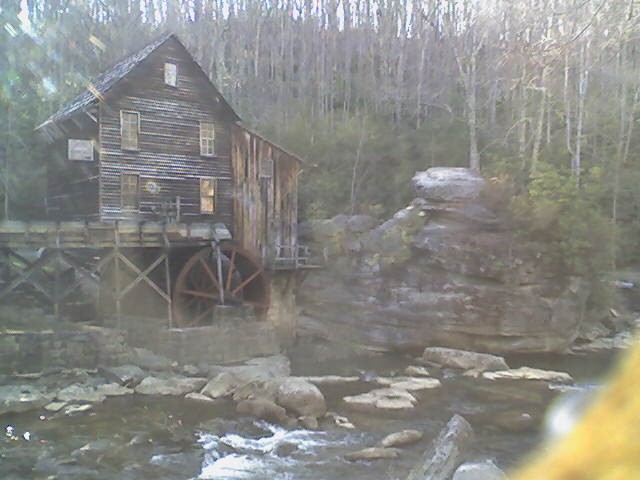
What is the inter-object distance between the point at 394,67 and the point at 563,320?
Result: 21731mm

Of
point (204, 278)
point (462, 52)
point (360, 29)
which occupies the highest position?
point (360, 29)

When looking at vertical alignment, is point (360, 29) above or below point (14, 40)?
above

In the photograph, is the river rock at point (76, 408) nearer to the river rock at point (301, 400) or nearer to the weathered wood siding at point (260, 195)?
the river rock at point (301, 400)

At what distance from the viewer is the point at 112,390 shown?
575 inches

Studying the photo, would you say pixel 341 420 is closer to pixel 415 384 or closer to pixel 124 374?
pixel 415 384

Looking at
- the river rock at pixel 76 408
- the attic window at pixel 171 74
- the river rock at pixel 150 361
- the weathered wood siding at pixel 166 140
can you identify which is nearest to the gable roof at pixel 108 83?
the weathered wood siding at pixel 166 140

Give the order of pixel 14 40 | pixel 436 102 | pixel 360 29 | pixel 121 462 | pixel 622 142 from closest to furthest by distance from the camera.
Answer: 1. pixel 121 462
2. pixel 14 40
3. pixel 622 142
4. pixel 436 102
5. pixel 360 29

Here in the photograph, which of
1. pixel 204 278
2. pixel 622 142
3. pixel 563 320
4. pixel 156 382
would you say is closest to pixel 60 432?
pixel 156 382

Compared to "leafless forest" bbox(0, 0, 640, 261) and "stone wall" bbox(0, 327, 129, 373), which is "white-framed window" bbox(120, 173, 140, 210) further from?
"leafless forest" bbox(0, 0, 640, 261)

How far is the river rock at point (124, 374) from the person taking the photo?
1521 centimetres

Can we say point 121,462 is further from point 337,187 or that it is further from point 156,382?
point 337,187

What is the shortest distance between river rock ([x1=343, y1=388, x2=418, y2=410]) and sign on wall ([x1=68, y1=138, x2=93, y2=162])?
40.9ft

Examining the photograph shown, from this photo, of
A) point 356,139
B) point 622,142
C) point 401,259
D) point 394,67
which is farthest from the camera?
point 394,67

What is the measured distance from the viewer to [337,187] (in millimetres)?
29641
